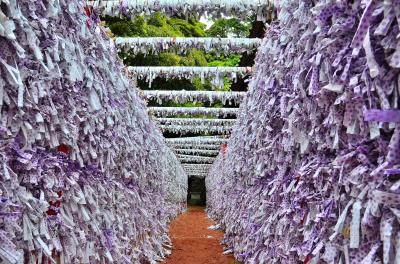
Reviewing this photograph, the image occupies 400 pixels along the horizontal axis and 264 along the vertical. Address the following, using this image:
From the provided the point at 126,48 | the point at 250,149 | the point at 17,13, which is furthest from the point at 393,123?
the point at 126,48

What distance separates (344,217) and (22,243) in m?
1.39

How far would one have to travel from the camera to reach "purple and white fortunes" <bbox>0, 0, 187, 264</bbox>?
209cm

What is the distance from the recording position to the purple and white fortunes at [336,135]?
1629mm

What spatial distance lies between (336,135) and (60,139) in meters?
1.53

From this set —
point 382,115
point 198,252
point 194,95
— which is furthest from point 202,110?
point 382,115

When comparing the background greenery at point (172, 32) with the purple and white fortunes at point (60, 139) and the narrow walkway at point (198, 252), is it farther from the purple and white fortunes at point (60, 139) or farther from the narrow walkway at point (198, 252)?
the purple and white fortunes at point (60, 139)

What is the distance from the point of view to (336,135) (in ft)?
7.00

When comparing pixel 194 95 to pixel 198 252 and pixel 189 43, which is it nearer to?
pixel 189 43

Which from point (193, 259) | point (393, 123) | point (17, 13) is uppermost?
point (17, 13)

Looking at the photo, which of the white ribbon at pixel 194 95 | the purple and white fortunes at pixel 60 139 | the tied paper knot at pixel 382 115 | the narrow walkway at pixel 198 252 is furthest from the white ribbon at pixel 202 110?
the tied paper knot at pixel 382 115

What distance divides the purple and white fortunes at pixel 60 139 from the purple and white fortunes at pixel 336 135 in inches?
50.4

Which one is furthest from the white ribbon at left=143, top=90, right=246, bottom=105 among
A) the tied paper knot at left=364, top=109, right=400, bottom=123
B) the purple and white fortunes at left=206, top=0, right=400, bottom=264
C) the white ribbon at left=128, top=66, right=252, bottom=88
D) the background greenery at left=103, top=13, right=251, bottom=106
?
the tied paper knot at left=364, top=109, right=400, bottom=123

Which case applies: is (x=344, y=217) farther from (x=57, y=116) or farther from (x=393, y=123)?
(x=57, y=116)

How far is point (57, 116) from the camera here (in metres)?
2.66
